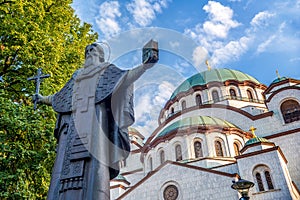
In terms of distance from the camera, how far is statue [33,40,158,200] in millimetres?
2908

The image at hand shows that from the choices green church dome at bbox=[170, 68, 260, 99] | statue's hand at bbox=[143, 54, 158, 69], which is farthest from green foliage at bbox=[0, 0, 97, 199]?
green church dome at bbox=[170, 68, 260, 99]

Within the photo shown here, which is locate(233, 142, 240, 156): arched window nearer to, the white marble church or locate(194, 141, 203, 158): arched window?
the white marble church

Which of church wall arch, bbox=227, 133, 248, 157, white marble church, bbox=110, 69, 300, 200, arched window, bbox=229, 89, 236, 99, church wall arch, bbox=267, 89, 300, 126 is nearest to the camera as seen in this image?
white marble church, bbox=110, 69, 300, 200

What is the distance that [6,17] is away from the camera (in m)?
7.65

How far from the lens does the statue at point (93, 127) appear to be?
114 inches

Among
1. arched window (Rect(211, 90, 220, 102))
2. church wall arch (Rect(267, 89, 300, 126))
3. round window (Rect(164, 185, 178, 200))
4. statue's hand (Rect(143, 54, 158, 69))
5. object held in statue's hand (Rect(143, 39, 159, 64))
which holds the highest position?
arched window (Rect(211, 90, 220, 102))

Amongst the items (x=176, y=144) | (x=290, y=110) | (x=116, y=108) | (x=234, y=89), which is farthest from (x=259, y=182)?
(x=116, y=108)

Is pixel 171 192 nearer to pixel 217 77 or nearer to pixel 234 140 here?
pixel 234 140

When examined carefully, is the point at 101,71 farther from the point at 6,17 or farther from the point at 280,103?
Result: the point at 280,103

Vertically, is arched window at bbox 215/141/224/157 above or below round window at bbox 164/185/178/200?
above

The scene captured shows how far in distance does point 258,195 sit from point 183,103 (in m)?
15.1

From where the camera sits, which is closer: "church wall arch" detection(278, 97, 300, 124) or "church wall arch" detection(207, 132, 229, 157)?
"church wall arch" detection(207, 132, 229, 157)

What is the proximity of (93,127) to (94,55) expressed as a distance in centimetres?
119

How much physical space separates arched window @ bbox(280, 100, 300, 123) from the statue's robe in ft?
69.4
